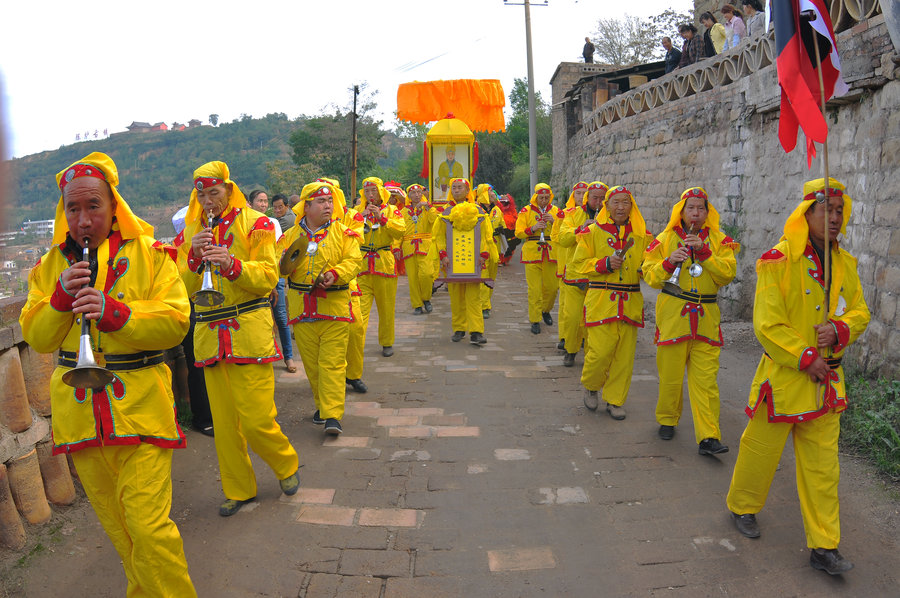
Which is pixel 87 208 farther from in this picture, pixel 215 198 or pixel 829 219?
pixel 829 219

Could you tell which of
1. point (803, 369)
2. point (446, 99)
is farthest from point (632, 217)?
point (446, 99)

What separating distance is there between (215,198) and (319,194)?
1349 mm

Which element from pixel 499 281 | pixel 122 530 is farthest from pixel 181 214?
pixel 499 281

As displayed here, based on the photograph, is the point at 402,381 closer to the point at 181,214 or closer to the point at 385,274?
the point at 385,274

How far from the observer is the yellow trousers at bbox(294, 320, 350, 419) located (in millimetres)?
5332

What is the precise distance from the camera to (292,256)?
5.32 m

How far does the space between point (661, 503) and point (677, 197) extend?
8.58 m

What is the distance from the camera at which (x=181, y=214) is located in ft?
19.2

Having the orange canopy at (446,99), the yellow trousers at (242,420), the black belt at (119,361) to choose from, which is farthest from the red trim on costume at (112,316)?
the orange canopy at (446,99)

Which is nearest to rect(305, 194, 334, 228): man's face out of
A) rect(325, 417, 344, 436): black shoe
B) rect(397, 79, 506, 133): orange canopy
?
rect(325, 417, 344, 436): black shoe

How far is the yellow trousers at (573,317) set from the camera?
744cm

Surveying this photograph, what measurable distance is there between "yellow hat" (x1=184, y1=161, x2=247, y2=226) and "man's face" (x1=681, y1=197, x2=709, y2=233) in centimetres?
325

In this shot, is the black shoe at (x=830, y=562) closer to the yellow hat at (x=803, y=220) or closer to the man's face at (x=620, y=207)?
the yellow hat at (x=803, y=220)

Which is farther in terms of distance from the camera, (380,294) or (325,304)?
(380,294)
